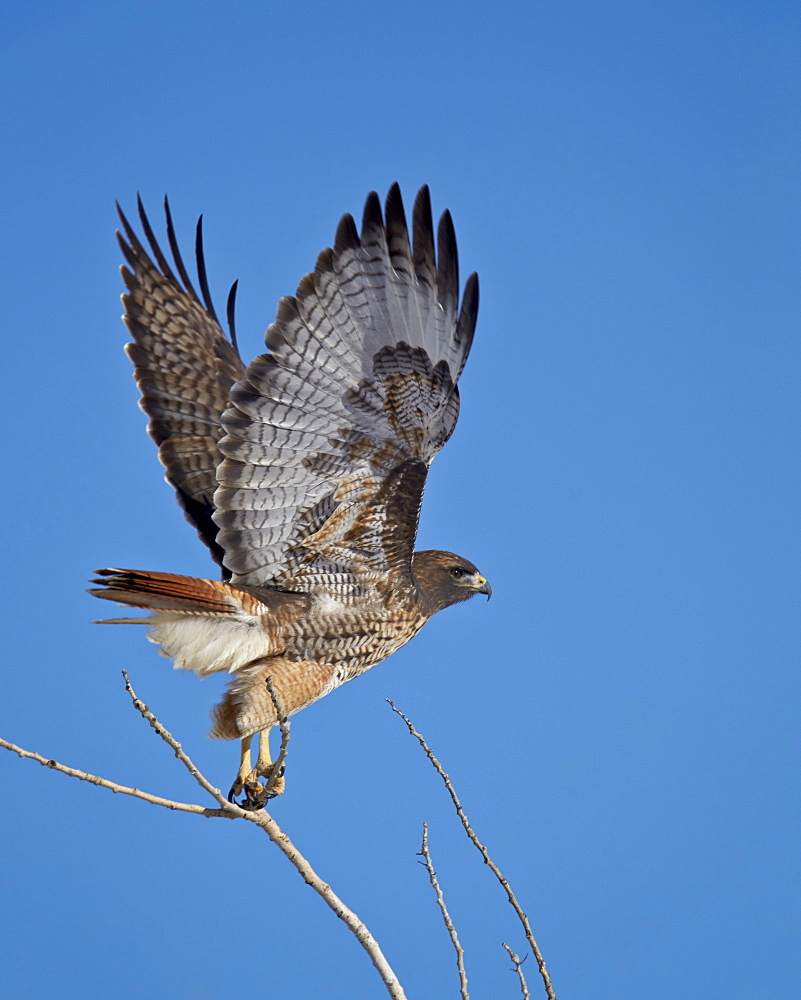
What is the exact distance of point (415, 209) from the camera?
406cm

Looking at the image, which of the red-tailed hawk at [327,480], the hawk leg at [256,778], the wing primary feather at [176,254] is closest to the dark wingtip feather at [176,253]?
the wing primary feather at [176,254]

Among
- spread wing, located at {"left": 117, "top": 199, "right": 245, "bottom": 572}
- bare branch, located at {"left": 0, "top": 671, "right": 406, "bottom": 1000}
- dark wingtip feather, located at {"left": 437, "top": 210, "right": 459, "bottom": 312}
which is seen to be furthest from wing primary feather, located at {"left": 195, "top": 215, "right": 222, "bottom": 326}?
bare branch, located at {"left": 0, "top": 671, "right": 406, "bottom": 1000}

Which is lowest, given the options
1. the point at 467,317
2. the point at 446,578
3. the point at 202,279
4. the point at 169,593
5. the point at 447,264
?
the point at 169,593

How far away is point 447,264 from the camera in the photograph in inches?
162

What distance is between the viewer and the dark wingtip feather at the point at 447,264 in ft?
13.5

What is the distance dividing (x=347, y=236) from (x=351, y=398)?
0.63 meters

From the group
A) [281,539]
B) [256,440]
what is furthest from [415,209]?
[281,539]

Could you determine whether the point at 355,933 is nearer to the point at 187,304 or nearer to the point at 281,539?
the point at 281,539

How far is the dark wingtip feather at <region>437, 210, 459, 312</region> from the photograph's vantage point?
411 centimetres

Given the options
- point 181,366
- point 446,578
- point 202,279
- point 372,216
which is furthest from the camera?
point 202,279

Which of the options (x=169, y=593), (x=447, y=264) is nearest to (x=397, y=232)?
(x=447, y=264)

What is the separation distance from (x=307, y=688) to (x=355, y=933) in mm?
1192

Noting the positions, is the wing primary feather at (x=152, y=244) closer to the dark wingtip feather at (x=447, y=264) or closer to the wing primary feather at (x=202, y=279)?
the wing primary feather at (x=202, y=279)

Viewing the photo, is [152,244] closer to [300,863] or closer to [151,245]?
[151,245]
